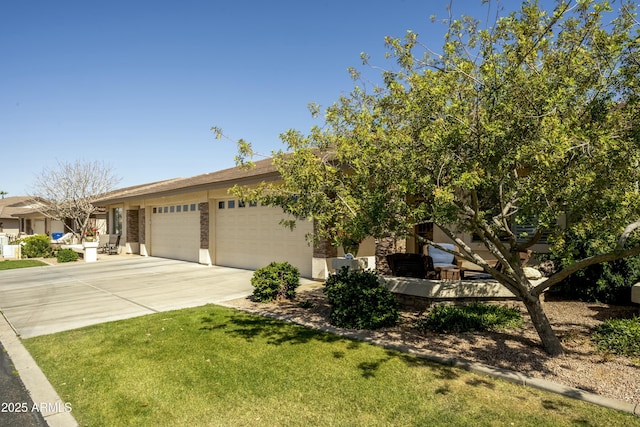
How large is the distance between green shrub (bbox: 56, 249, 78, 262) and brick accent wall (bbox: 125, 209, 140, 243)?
3929 millimetres

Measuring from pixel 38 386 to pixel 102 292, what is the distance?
694 centimetres

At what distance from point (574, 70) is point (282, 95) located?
10.5 metres

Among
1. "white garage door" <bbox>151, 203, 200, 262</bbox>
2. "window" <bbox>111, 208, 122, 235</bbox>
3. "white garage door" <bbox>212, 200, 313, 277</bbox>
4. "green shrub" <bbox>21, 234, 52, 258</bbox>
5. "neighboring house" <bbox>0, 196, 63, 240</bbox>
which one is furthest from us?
"neighboring house" <bbox>0, 196, 63, 240</bbox>

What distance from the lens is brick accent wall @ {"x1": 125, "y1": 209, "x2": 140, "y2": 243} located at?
961 inches

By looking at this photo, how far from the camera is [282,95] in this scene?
13.6 meters

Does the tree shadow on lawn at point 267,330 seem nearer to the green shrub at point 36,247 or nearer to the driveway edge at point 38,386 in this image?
the driveway edge at point 38,386

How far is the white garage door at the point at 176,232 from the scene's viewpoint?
18703mm

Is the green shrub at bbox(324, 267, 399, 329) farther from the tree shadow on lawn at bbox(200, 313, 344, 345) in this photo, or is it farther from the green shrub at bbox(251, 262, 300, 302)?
the green shrub at bbox(251, 262, 300, 302)

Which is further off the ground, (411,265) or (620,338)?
(411,265)

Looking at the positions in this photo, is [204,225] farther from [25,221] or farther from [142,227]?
[25,221]

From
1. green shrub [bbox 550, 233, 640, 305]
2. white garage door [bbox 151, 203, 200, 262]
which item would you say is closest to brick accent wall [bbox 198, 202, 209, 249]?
white garage door [bbox 151, 203, 200, 262]

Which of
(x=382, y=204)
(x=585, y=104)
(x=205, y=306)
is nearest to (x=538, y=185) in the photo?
(x=585, y=104)

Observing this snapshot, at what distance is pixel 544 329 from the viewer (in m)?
5.25

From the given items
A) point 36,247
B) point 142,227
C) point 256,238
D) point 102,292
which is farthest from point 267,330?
point 36,247
